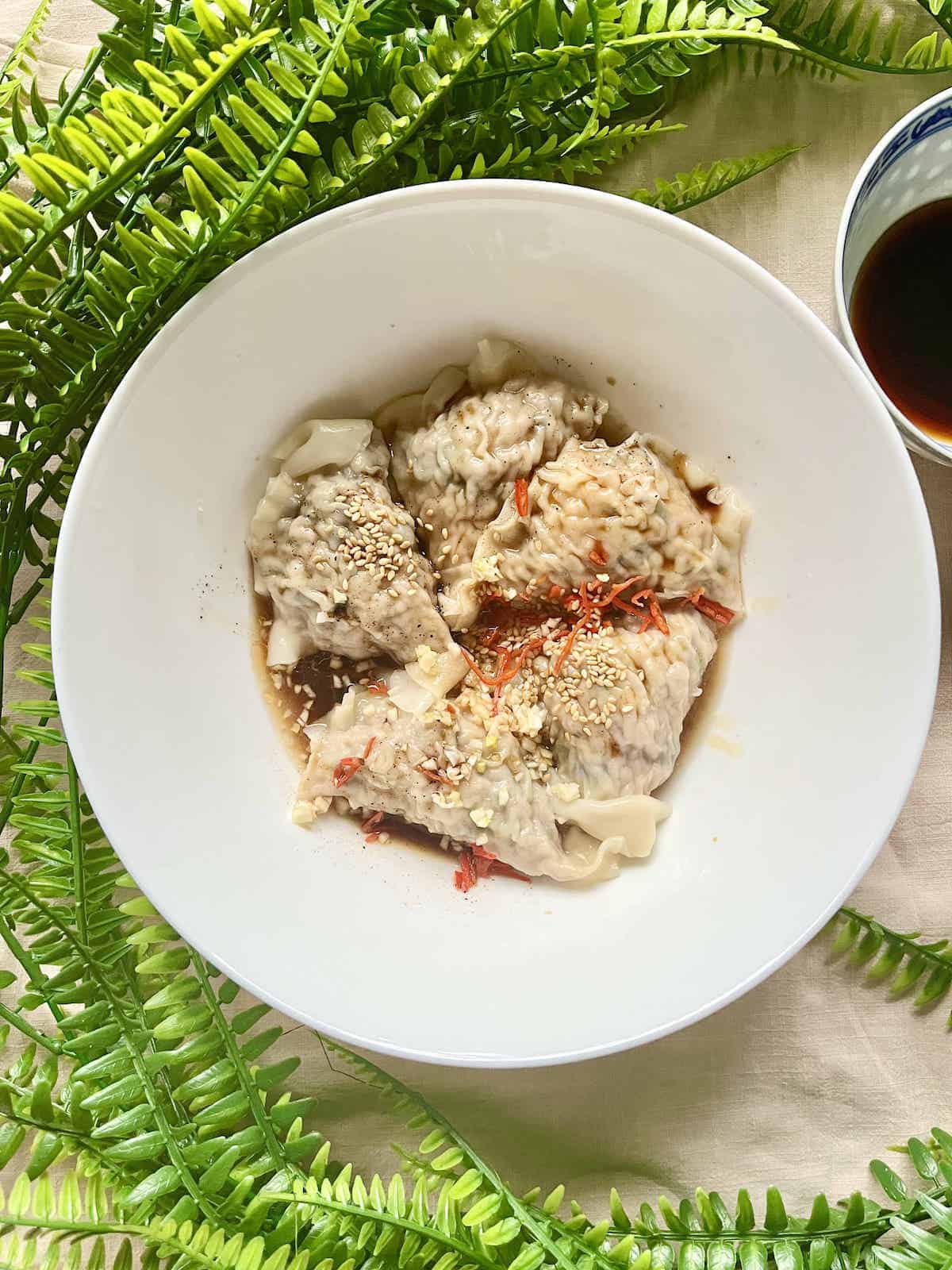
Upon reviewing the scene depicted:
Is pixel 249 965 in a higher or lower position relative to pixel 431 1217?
higher

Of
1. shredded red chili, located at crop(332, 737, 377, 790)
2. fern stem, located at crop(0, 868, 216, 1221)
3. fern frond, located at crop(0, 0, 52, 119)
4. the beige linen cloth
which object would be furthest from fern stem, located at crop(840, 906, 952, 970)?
fern frond, located at crop(0, 0, 52, 119)

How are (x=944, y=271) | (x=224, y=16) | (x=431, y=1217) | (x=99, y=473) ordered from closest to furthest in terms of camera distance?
(x=224, y=16) < (x=99, y=473) < (x=431, y=1217) < (x=944, y=271)

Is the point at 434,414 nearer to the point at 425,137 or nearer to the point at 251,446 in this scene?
the point at 251,446

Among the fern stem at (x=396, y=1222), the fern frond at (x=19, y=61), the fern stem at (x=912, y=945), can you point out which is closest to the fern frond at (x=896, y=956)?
the fern stem at (x=912, y=945)

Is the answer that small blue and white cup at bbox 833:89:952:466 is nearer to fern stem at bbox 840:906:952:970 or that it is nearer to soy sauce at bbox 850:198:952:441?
soy sauce at bbox 850:198:952:441

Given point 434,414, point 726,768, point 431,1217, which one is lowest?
point 431,1217

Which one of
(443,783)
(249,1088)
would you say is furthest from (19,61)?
(249,1088)

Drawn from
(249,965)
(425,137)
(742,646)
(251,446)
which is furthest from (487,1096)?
(425,137)

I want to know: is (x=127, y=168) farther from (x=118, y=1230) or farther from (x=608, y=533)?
(x=118, y=1230)
